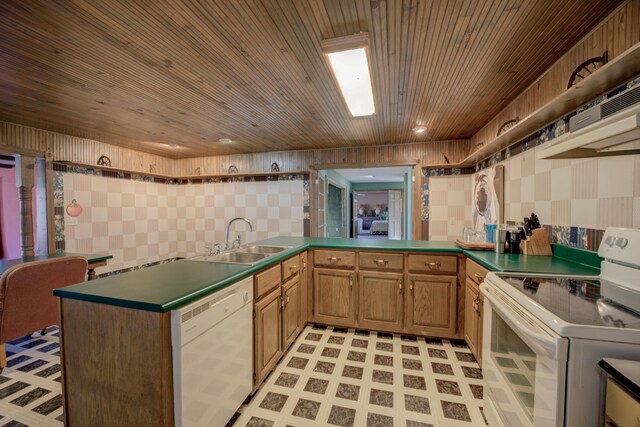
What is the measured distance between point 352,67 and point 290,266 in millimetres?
1621

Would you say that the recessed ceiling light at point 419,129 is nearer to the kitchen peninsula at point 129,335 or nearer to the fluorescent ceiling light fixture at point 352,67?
the fluorescent ceiling light fixture at point 352,67

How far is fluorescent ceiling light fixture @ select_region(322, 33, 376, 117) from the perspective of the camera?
1520 millimetres

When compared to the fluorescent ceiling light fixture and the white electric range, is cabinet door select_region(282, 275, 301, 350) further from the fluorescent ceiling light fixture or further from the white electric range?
the fluorescent ceiling light fixture

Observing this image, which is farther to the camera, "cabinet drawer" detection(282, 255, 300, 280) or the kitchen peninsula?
"cabinet drawer" detection(282, 255, 300, 280)

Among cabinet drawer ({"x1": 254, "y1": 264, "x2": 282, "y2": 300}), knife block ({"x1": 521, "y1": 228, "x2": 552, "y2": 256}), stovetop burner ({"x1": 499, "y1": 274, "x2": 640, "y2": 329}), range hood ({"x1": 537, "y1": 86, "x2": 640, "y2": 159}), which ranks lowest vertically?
cabinet drawer ({"x1": 254, "y1": 264, "x2": 282, "y2": 300})

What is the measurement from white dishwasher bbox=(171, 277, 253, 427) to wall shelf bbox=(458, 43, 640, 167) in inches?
82.3

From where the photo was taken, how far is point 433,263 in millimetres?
2346

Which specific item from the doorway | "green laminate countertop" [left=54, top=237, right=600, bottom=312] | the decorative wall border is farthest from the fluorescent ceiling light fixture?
the doorway

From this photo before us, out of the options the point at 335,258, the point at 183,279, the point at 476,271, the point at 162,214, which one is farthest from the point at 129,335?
the point at 162,214

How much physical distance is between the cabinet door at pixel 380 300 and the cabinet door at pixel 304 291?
1.73 feet

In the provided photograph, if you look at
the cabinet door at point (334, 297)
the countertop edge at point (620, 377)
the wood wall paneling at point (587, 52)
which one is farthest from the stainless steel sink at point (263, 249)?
the wood wall paneling at point (587, 52)

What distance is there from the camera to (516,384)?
111 centimetres

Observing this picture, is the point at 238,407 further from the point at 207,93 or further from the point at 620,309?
the point at 207,93

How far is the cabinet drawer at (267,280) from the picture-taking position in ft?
5.64
